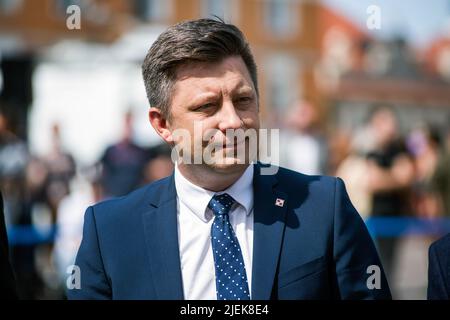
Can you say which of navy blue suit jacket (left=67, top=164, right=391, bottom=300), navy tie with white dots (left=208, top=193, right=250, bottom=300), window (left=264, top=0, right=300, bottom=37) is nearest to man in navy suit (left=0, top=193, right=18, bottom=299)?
navy blue suit jacket (left=67, top=164, right=391, bottom=300)

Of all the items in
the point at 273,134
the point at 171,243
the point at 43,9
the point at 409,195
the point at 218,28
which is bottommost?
the point at 409,195

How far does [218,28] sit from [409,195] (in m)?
6.74

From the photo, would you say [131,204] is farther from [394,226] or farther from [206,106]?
[394,226]

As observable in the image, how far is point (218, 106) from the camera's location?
9.16 ft

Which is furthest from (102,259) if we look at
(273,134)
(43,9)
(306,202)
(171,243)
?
(43,9)

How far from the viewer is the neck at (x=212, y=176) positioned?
113 inches

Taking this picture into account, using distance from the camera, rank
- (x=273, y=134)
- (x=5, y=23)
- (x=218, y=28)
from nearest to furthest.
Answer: (x=218, y=28) < (x=273, y=134) < (x=5, y=23)

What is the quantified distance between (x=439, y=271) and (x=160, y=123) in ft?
3.59

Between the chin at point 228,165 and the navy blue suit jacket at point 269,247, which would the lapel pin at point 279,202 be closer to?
the navy blue suit jacket at point 269,247

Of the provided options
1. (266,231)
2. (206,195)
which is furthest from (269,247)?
(206,195)

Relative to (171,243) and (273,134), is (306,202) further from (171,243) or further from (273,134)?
(273,134)
